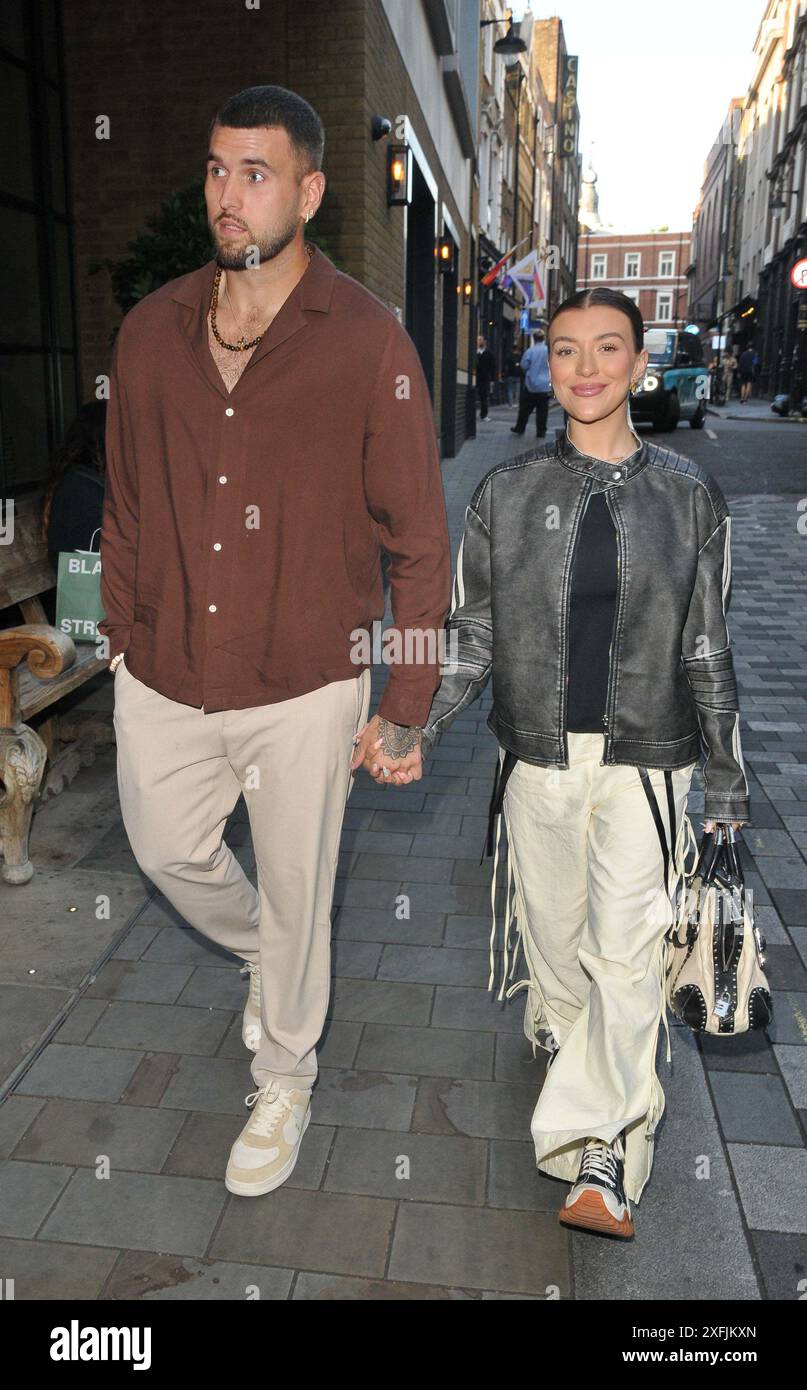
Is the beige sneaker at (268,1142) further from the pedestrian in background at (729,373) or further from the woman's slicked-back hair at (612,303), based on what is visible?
the pedestrian in background at (729,373)

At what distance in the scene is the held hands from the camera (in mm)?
2658

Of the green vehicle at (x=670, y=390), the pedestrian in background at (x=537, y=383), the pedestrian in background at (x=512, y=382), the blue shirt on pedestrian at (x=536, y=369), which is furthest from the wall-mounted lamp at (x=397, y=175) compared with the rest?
the pedestrian in background at (x=512, y=382)

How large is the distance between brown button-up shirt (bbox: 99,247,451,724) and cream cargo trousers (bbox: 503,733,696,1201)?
1.28 ft

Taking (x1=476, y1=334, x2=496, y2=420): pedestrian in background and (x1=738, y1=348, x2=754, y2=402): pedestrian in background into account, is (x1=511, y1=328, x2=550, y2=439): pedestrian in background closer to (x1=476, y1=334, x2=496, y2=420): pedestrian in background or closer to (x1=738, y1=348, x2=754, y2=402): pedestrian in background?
(x1=476, y1=334, x2=496, y2=420): pedestrian in background

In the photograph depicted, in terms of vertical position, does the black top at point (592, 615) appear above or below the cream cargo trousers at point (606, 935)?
above

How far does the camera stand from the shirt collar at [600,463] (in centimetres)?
259

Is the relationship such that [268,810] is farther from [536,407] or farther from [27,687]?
[536,407]

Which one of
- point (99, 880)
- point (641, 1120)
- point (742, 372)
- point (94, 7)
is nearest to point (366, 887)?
point (99, 880)

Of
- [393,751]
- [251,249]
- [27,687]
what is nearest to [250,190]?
[251,249]

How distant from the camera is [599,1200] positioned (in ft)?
8.22

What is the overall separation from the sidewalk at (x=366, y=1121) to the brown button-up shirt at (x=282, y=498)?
108 centimetres

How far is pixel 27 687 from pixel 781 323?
40.7 m

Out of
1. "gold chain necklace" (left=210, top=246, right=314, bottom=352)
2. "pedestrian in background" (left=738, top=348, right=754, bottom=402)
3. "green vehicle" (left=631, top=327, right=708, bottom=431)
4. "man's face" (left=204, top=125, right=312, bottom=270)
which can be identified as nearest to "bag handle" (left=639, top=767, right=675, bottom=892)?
"gold chain necklace" (left=210, top=246, right=314, bottom=352)

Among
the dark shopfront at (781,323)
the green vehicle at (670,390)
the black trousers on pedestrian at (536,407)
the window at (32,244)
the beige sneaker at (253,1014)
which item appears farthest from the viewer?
the dark shopfront at (781,323)
